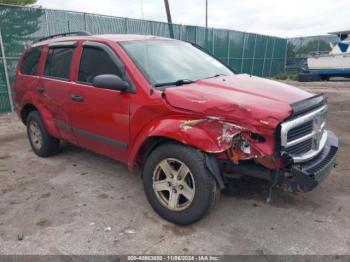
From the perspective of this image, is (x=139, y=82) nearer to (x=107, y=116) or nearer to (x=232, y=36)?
(x=107, y=116)

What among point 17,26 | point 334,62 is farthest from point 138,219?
point 334,62

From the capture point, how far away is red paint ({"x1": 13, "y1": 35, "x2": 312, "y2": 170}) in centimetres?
302

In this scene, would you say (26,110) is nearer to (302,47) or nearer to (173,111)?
(173,111)

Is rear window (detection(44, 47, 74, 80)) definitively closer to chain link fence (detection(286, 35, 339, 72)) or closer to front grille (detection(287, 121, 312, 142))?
front grille (detection(287, 121, 312, 142))

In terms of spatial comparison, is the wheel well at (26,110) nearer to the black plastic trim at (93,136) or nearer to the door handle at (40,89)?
the door handle at (40,89)

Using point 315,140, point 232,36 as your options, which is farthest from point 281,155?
point 232,36

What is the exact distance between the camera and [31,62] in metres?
5.55

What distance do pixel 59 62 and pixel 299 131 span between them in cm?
342

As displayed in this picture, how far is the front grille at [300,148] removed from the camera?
3127 mm

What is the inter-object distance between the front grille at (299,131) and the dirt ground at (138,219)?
0.90 metres

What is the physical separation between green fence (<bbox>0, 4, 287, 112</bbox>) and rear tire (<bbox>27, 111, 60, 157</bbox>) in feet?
14.8

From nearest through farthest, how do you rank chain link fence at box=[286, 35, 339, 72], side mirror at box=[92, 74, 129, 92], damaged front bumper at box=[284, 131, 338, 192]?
damaged front bumper at box=[284, 131, 338, 192], side mirror at box=[92, 74, 129, 92], chain link fence at box=[286, 35, 339, 72]

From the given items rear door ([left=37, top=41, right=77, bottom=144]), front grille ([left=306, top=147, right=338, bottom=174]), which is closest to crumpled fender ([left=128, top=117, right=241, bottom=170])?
front grille ([left=306, top=147, right=338, bottom=174])

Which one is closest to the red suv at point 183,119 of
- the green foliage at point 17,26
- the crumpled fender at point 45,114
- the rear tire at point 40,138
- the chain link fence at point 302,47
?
the crumpled fender at point 45,114
